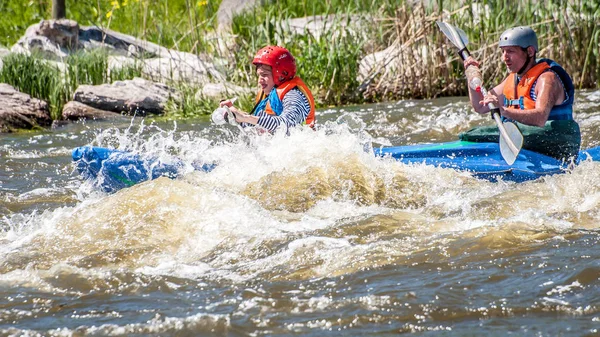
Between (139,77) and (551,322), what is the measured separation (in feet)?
28.9

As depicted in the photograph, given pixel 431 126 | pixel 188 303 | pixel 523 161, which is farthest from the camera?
pixel 431 126

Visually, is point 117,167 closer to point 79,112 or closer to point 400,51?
point 79,112

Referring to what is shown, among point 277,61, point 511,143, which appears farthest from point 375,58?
point 511,143

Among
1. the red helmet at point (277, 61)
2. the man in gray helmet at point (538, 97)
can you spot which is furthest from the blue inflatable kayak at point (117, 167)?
the man in gray helmet at point (538, 97)

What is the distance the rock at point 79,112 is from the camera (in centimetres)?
1023

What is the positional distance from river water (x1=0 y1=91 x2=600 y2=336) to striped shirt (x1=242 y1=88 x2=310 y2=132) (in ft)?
0.51

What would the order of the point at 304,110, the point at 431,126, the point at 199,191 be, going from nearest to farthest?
the point at 199,191 → the point at 304,110 → the point at 431,126

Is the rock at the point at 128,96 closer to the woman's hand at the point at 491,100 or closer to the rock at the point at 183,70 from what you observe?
the rock at the point at 183,70

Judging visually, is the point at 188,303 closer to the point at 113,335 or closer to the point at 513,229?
the point at 113,335

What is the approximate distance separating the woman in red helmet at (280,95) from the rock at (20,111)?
4483 millimetres

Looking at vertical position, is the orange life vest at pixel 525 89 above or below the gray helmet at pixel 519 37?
below

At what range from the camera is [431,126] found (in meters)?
8.94

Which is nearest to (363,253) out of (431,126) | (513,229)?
(513,229)

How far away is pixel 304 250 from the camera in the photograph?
423 cm
